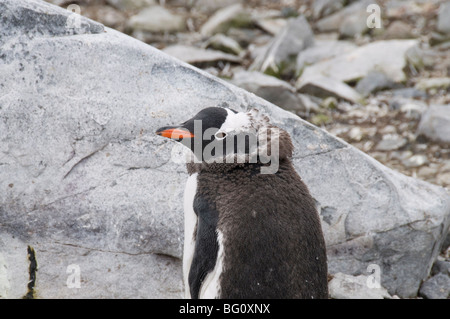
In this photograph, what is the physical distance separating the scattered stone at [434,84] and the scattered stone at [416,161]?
4.60 feet

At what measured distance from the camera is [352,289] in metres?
3.09

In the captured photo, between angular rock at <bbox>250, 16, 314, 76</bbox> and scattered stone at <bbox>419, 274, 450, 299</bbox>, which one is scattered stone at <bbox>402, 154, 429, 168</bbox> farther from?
angular rock at <bbox>250, 16, 314, 76</bbox>

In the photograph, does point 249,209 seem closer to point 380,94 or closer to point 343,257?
point 343,257

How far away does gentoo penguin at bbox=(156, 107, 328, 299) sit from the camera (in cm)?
227

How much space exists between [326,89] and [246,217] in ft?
12.6

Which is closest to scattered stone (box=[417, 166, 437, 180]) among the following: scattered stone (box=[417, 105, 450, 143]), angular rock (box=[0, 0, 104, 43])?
scattered stone (box=[417, 105, 450, 143])

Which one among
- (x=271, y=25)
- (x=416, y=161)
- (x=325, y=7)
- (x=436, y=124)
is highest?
(x=325, y=7)

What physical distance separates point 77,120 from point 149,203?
588mm

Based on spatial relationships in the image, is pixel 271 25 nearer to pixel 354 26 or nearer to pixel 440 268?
pixel 354 26

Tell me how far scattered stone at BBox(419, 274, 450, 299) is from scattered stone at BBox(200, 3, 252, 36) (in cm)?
529

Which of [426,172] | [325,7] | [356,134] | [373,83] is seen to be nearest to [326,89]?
[373,83]

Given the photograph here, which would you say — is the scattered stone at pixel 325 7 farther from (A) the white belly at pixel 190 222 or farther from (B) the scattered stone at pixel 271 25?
Result: (A) the white belly at pixel 190 222
